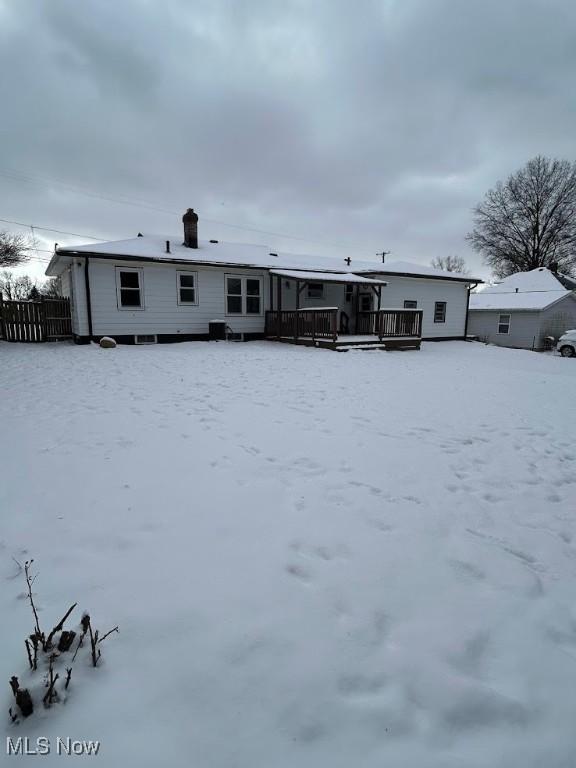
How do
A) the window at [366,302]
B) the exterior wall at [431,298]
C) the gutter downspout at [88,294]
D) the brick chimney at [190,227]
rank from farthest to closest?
the exterior wall at [431,298] → the window at [366,302] → the brick chimney at [190,227] → the gutter downspout at [88,294]

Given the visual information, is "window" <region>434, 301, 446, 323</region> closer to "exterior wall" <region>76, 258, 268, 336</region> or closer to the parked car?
the parked car

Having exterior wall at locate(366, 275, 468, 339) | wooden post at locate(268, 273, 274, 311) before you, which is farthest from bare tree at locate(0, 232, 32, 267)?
exterior wall at locate(366, 275, 468, 339)

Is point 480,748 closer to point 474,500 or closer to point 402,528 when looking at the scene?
point 402,528

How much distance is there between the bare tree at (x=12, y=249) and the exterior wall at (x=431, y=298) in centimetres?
2590

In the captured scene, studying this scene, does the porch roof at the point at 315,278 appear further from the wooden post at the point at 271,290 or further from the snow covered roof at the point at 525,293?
the snow covered roof at the point at 525,293

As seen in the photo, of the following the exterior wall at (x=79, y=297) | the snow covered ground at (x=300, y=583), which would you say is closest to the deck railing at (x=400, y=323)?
the snow covered ground at (x=300, y=583)

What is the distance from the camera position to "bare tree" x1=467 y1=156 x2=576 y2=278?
114 feet

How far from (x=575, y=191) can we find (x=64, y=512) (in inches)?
1783

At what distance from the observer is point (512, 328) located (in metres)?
26.6

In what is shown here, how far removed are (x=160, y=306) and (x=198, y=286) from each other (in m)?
1.72

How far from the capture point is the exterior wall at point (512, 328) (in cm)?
2547

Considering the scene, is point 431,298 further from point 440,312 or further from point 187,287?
point 187,287

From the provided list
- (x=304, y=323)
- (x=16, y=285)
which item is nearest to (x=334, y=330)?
(x=304, y=323)
